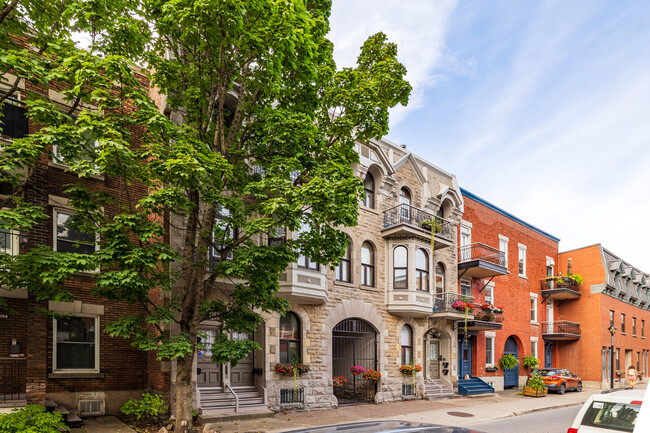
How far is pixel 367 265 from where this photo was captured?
63.5ft

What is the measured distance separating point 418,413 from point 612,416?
10.7 m

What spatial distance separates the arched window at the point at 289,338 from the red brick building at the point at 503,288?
10.1 meters

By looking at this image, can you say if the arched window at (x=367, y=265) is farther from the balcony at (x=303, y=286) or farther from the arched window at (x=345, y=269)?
the balcony at (x=303, y=286)

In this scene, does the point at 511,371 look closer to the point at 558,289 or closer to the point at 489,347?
the point at 489,347

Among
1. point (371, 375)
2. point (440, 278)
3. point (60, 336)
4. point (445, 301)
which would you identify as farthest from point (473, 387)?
point (60, 336)

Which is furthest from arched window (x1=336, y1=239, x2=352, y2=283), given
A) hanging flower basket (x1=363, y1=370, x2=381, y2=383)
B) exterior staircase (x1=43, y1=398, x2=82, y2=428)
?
exterior staircase (x1=43, y1=398, x2=82, y2=428)

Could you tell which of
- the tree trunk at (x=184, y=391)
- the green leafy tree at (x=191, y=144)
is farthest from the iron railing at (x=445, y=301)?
the tree trunk at (x=184, y=391)

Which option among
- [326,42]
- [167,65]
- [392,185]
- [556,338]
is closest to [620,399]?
[326,42]

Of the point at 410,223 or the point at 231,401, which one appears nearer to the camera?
the point at 231,401

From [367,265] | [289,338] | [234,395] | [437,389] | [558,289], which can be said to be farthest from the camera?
[558,289]

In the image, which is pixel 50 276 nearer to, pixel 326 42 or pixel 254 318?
pixel 254 318

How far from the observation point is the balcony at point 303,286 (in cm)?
1548

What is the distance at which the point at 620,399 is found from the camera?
6.38m

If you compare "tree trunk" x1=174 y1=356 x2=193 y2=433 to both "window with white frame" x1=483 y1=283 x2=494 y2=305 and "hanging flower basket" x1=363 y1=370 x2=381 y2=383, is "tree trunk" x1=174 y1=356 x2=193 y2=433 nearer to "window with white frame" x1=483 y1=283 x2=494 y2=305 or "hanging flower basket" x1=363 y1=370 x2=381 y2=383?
"hanging flower basket" x1=363 y1=370 x2=381 y2=383
